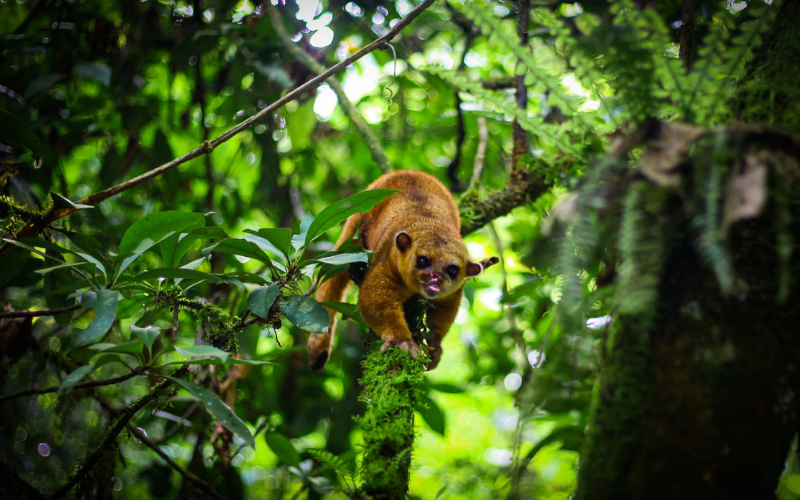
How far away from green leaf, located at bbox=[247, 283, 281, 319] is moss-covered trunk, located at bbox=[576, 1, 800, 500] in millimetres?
1510

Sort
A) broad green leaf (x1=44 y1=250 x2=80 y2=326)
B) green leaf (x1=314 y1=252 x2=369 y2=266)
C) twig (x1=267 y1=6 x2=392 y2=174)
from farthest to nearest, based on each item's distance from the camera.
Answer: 1. twig (x1=267 y1=6 x2=392 y2=174)
2. broad green leaf (x1=44 y1=250 x2=80 y2=326)
3. green leaf (x1=314 y1=252 x2=369 y2=266)

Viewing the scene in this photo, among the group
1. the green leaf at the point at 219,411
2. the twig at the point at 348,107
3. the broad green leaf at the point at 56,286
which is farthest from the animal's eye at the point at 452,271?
the broad green leaf at the point at 56,286

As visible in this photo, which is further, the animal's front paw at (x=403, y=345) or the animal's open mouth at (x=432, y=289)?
the animal's open mouth at (x=432, y=289)

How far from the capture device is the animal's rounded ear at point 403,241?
410 centimetres

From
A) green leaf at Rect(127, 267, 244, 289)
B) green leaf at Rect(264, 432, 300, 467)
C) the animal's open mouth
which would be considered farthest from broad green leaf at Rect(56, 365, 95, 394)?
the animal's open mouth

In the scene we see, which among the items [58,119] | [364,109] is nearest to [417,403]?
[58,119]

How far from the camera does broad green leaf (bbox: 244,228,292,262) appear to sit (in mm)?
2637

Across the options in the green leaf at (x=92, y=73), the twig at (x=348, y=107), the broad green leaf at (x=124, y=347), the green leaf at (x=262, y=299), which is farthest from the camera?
the twig at (x=348, y=107)

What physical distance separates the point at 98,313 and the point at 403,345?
5.58ft

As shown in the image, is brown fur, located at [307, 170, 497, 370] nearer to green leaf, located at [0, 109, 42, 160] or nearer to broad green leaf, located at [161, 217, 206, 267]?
broad green leaf, located at [161, 217, 206, 267]

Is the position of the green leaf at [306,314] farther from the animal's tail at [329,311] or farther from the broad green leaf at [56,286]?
the animal's tail at [329,311]

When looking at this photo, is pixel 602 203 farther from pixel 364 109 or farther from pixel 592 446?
pixel 364 109

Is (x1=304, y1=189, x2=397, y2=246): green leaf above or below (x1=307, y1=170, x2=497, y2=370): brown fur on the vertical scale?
above

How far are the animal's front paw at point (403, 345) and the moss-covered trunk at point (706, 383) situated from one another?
5.15 feet
